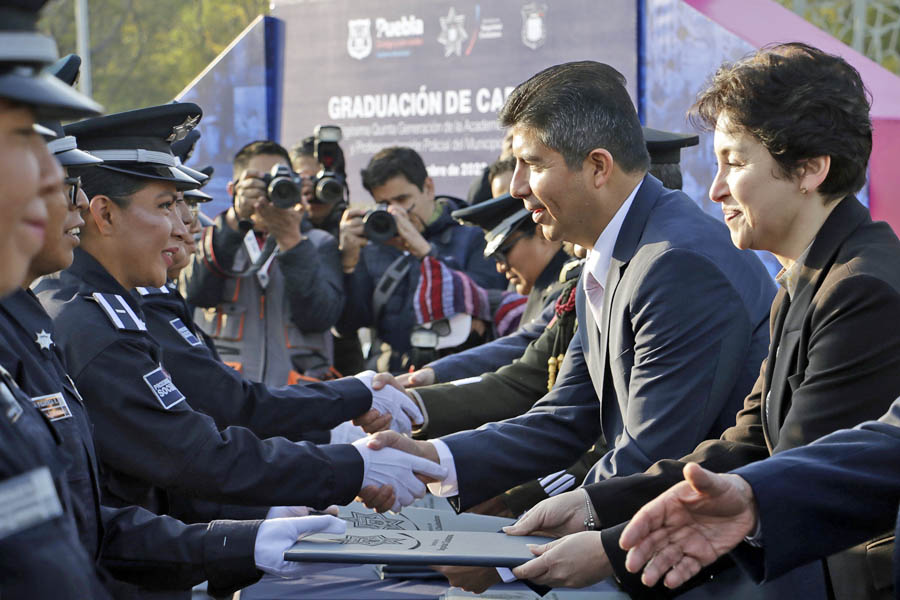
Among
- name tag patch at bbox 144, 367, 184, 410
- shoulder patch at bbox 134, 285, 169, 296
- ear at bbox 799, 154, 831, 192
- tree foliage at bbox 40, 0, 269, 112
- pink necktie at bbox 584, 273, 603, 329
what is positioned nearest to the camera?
ear at bbox 799, 154, 831, 192

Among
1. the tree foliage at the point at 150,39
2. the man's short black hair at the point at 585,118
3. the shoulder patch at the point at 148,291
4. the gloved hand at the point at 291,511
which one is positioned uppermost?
the tree foliage at the point at 150,39

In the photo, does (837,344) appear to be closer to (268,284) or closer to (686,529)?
(686,529)

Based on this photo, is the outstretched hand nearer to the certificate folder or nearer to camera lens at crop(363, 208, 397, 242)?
the certificate folder

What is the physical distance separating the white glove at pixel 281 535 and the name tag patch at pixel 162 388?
612 mm

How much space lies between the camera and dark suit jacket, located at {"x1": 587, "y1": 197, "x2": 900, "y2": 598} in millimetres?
1989

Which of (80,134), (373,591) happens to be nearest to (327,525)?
(373,591)

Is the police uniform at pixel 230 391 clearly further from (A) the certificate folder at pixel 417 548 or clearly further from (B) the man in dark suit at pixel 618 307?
(A) the certificate folder at pixel 417 548

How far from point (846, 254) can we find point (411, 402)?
203 cm

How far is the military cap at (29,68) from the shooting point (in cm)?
119

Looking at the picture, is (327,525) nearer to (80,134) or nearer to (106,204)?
(106,204)

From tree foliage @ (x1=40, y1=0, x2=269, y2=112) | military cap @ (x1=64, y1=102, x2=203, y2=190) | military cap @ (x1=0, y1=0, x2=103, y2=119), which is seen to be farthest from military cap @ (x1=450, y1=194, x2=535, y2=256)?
tree foliage @ (x1=40, y1=0, x2=269, y2=112)

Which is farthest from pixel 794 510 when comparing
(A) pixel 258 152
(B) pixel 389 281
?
(A) pixel 258 152

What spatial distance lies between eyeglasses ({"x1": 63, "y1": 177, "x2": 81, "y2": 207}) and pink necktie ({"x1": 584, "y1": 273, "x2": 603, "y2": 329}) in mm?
1420

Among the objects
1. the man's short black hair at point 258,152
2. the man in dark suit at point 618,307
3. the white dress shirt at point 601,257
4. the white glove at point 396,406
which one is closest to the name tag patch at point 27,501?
the man in dark suit at point 618,307
